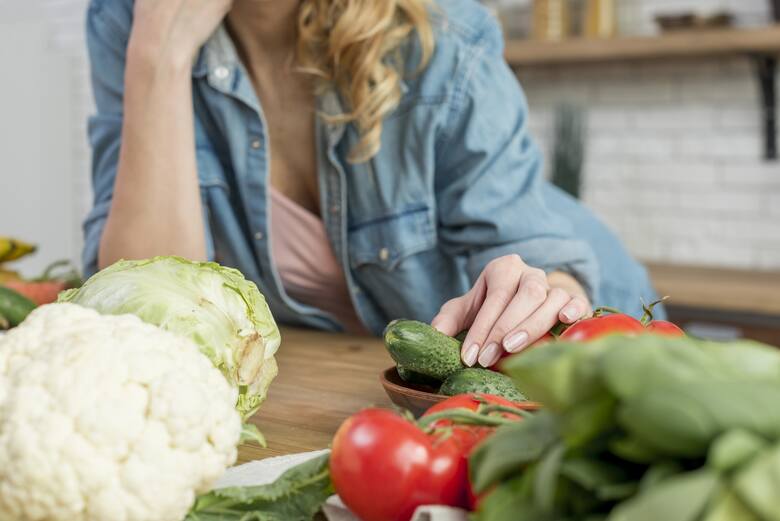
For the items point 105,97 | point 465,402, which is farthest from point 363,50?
point 465,402

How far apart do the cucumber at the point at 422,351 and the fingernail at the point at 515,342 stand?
6 cm

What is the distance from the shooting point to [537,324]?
94 centimetres

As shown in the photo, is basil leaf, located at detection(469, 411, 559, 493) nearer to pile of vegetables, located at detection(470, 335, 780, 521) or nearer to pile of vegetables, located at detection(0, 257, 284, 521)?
pile of vegetables, located at detection(470, 335, 780, 521)

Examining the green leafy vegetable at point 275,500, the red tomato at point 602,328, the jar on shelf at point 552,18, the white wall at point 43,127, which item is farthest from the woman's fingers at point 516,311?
the white wall at point 43,127

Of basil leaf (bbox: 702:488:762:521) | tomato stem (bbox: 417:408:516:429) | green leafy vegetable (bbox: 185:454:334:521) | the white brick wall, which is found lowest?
the white brick wall

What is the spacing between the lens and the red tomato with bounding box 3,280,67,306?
1408 mm

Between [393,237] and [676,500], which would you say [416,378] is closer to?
[676,500]

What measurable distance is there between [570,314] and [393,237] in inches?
27.0

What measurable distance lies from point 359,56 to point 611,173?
193 cm

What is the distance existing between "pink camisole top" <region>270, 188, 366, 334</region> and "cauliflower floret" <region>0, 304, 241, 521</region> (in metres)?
1.03

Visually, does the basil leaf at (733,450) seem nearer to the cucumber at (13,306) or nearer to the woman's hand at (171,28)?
the cucumber at (13,306)

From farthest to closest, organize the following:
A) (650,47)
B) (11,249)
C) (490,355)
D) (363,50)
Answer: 1. (650,47)
2. (11,249)
3. (363,50)
4. (490,355)

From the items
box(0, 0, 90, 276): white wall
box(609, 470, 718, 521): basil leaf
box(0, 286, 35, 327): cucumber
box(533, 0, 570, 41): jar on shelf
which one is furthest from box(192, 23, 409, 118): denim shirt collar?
box(0, 0, 90, 276): white wall

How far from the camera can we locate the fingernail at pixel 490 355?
0.90 meters
